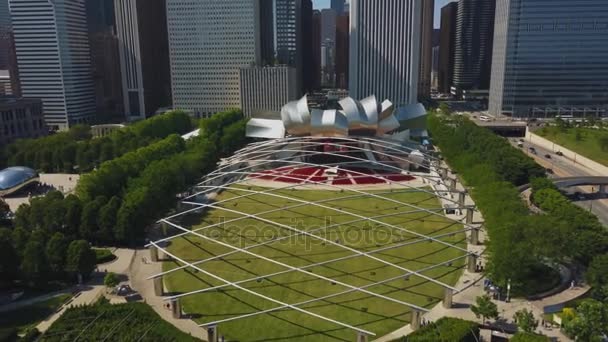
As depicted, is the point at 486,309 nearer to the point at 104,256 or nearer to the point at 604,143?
the point at 104,256

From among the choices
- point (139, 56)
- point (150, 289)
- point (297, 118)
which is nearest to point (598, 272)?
point (150, 289)

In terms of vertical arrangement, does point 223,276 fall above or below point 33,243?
below

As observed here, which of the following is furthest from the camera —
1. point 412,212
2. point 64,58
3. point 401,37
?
point 401,37

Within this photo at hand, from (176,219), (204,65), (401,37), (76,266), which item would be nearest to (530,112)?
(401,37)

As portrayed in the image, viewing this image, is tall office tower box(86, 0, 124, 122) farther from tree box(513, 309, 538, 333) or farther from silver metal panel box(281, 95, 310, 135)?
tree box(513, 309, 538, 333)

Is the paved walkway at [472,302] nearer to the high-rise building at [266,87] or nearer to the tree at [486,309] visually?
the tree at [486,309]

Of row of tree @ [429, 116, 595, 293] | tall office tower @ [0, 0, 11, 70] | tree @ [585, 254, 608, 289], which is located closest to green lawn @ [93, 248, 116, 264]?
row of tree @ [429, 116, 595, 293]

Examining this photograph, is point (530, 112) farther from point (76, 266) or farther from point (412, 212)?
point (76, 266)
